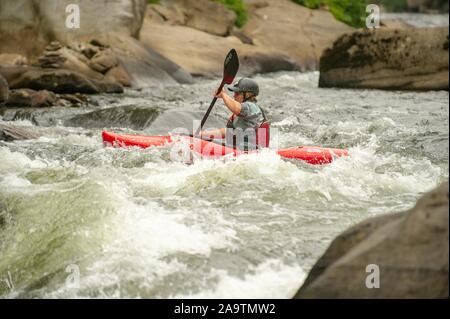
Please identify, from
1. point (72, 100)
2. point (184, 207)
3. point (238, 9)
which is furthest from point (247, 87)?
point (238, 9)

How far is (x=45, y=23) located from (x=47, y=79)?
137 inches

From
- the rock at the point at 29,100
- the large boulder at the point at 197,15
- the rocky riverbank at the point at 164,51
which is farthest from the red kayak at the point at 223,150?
the large boulder at the point at 197,15

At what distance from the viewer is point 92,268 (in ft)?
14.6

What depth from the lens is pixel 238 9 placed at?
2159 cm

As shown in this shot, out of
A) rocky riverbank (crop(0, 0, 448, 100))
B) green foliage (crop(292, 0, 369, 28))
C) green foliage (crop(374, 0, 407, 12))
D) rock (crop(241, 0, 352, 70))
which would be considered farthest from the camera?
green foliage (crop(374, 0, 407, 12))

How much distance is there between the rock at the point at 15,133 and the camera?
8.61 m

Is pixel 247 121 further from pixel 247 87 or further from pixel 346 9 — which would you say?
pixel 346 9

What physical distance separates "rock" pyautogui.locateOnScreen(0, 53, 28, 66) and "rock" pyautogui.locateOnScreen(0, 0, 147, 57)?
38cm

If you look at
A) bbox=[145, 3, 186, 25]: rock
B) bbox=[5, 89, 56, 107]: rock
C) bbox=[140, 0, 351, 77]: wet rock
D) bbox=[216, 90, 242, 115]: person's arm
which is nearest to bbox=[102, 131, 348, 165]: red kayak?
bbox=[216, 90, 242, 115]: person's arm

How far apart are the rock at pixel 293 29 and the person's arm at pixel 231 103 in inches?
486

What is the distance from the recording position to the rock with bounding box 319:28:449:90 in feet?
44.1

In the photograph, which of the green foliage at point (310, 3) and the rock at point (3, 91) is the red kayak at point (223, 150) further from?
the green foliage at point (310, 3)

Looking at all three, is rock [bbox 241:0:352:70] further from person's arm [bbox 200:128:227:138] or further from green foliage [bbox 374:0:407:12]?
green foliage [bbox 374:0:407:12]
